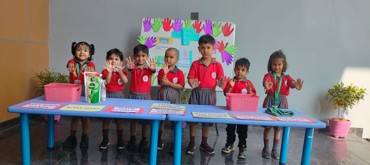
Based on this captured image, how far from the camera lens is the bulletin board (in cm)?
428

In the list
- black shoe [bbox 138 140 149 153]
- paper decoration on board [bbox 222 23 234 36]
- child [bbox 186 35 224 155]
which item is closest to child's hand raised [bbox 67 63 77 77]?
black shoe [bbox 138 140 149 153]

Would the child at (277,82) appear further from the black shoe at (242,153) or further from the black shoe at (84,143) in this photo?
the black shoe at (84,143)

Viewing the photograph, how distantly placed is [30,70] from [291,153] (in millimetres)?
3715

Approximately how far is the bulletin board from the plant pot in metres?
1.88

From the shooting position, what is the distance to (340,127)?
4367 mm

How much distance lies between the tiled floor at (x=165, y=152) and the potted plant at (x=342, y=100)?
153 millimetres

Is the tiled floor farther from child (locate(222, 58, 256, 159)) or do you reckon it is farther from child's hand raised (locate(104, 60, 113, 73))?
child's hand raised (locate(104, 60, 113, 73))

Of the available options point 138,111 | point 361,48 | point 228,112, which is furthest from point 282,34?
point 138,111

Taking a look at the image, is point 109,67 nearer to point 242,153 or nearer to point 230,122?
point 230,122

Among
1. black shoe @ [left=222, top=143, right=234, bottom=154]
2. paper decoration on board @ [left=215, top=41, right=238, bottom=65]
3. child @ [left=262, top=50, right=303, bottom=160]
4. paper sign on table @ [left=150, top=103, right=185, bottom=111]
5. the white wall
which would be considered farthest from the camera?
the white wall

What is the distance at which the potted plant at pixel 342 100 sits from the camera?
14.3ft

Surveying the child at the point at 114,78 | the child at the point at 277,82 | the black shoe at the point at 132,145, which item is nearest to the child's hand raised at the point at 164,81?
the child at the point at 114,78

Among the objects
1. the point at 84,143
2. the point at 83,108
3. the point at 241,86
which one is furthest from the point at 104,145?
the point at 241,86

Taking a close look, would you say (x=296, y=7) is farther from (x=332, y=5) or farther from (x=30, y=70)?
(x=30, y=70)
